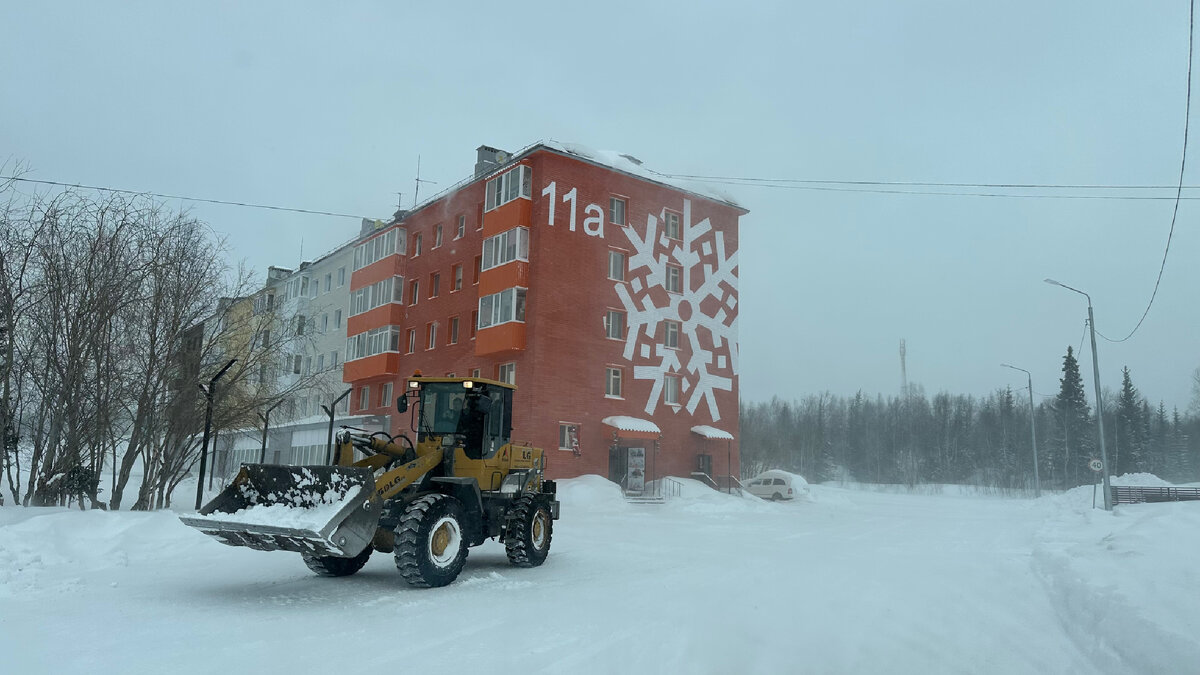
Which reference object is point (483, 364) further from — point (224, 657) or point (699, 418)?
point (224, 657)

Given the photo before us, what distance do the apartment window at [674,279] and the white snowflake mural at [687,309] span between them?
0.11 metres

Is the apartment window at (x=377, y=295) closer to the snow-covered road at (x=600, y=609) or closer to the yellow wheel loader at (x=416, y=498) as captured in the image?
the snow-covered road at (x=600, y=609)

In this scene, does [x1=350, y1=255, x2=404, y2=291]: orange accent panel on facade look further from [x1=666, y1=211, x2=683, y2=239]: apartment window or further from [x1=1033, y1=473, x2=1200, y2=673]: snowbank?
[x1=1033, y1=473, x2=1200, y2=673]: snowbank

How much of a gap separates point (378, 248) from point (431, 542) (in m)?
36.7

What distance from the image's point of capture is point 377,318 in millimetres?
43188

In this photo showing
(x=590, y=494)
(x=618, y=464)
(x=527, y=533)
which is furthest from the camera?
(x=618, y=464)

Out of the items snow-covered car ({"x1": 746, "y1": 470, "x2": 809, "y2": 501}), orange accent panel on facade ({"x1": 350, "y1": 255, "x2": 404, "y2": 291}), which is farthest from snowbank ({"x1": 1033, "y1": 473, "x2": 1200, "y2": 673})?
orange accent panel on facade ({"x1": 350, "y1": 255, "x2": 404, "y2": 291})

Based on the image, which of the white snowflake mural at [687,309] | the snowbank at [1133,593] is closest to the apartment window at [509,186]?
the white snowflake mural at [687,309]

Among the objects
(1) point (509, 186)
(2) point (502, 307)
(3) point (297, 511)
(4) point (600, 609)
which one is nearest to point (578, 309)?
(2) point (502, 307)

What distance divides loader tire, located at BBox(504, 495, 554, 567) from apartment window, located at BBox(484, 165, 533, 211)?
2410 centimetres

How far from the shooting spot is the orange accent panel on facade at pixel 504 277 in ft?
112

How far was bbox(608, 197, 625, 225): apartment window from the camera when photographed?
37.2 metres

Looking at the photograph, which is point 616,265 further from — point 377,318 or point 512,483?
point 512,483

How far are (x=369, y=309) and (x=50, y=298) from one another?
2885 cm
